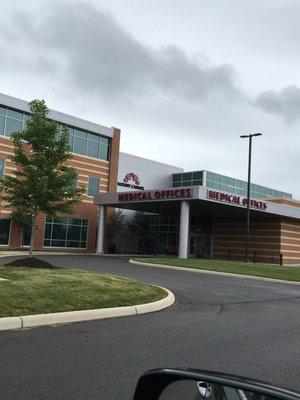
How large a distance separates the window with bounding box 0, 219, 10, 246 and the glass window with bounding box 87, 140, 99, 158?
Result: 10160 mm

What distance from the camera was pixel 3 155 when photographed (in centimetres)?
3925

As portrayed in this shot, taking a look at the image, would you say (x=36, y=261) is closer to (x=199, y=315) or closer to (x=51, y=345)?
(x=199, y=315)

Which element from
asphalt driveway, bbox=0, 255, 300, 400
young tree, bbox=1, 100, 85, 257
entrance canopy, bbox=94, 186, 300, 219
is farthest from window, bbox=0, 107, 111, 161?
asphalt driveway, bbox=0, 255, 300, 400

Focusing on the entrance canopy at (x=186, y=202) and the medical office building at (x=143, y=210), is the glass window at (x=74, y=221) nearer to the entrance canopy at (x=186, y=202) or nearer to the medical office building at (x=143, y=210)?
the medical office building at (x=143, y=210)

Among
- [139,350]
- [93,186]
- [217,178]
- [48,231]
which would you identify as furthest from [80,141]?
[139,350]

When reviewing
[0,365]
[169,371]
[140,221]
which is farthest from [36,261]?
[140,221]

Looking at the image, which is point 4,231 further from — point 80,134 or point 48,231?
point 80,134

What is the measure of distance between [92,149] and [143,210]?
7.25 m

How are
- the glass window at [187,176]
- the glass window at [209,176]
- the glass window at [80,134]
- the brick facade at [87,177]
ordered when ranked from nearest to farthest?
the brick facade at [87,177]
the glass window at [80,134]
the glass window at [187,176]
the glass window at [209,176]

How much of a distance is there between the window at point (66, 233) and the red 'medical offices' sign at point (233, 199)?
42.8ft

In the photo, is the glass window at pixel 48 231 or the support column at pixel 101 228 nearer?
the glass window at pixel 48 231

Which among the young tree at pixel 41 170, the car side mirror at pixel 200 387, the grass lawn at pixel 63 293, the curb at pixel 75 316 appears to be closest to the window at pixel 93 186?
the young tree at pixel 41 170

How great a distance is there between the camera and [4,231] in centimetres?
3894

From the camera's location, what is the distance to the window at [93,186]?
45.9 meters
